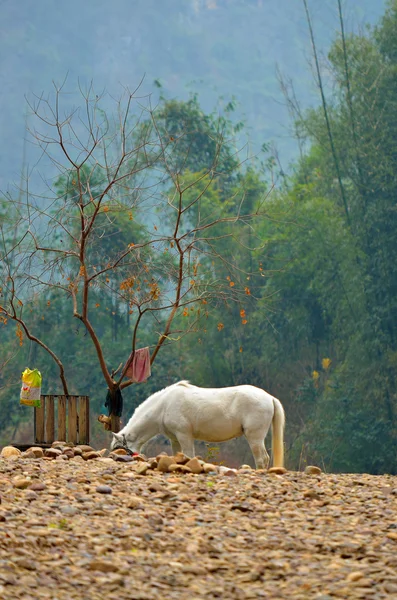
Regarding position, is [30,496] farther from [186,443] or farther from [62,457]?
[186,443]

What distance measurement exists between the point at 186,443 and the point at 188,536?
17.0ft

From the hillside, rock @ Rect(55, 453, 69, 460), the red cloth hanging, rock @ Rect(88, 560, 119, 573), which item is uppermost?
the hillside

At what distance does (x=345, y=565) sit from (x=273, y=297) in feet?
→ 66.9

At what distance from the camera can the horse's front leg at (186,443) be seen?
1026cm

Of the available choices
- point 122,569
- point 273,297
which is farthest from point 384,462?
point 122,569

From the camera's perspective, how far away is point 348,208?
79.5 feet

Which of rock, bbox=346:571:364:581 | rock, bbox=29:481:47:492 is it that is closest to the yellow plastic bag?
rock, bbox=29:481:47:492

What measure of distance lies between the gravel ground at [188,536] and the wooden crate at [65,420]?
328cm

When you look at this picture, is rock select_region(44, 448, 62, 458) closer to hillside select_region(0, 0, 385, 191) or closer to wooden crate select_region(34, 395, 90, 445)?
wooden crate select_region(34, 395, 90, 445)

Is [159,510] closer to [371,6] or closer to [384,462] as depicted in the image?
[384,462]

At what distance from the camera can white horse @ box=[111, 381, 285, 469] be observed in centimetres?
1009

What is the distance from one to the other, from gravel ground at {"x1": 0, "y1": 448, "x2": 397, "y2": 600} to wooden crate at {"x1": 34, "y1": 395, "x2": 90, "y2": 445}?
3280mm

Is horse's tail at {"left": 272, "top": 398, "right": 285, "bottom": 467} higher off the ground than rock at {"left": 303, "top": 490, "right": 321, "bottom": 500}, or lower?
higher

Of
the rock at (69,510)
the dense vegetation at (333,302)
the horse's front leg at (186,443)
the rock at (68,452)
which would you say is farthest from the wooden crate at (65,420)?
the dense vegetation at (333,302)
